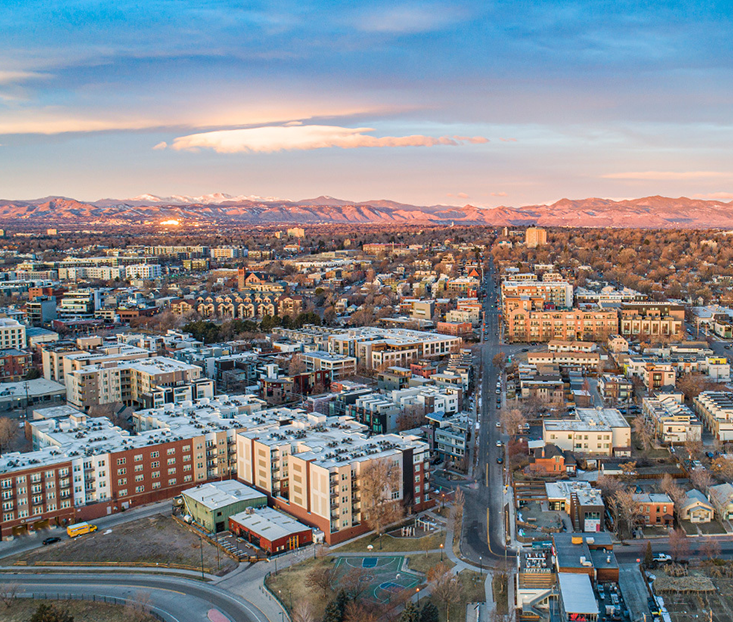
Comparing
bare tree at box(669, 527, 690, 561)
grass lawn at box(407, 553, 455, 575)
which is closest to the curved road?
grass lawn at box(407, 553, 455, 575)

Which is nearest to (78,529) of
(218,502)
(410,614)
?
(218,502)

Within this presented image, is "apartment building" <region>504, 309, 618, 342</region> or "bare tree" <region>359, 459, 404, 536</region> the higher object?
"apartment building" <region>504, 309, 618, 342</region>

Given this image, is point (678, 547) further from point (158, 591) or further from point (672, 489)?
point (158, 591)

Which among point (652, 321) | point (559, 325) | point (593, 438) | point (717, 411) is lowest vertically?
point (593, 438)

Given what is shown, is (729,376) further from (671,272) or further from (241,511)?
(671,272)

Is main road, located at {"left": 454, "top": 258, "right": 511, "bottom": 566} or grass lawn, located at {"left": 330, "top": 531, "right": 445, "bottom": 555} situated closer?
main road, located at {"left": 454, "top": 258, "right": 511, "bottom": 566}

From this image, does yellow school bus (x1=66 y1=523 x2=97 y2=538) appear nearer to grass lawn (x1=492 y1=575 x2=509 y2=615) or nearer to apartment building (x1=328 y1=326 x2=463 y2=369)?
grass lawn (x1=492 y1=575 x2=509 y2=615)

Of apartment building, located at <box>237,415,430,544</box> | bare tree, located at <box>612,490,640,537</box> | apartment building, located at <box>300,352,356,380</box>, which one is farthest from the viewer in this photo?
apartment building, located at <box>300,352,356,380</box>
